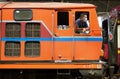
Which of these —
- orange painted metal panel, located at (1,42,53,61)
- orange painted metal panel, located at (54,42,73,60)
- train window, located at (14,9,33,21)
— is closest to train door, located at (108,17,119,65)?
orange painted metal panel, located at (54,42,73,60)

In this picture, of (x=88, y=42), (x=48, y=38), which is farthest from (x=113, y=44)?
(x=48, y=38)

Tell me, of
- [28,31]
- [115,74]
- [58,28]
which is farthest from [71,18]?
[115,74]

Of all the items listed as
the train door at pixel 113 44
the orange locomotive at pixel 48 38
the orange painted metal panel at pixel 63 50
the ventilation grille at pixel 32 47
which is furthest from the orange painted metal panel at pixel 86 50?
the train door at pixel 113 44

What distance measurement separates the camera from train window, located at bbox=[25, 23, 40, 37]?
41.4 feet

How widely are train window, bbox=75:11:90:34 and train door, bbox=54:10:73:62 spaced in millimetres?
197

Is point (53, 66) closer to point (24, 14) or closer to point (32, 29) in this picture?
point (32, 29)

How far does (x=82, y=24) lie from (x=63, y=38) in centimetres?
70

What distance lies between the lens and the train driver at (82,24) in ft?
41.2

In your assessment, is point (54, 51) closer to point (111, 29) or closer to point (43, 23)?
point (43, 23)

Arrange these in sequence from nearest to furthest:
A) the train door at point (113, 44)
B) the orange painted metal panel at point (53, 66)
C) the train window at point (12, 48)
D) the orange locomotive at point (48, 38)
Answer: the orange painted metal panel at point (53, 66), the orange locomotive at point (48, 38), the train window at point (12, 48), the train door at point (113, 44)

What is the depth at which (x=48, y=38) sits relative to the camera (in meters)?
12.5

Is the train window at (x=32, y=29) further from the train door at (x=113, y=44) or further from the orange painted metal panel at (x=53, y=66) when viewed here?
the train door at (x=113, y=44)

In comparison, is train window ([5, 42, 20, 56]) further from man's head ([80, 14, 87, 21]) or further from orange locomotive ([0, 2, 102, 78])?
man's head ([80, 14, 87, 21])

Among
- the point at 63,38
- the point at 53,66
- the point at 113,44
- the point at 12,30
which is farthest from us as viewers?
the point at 113,44
